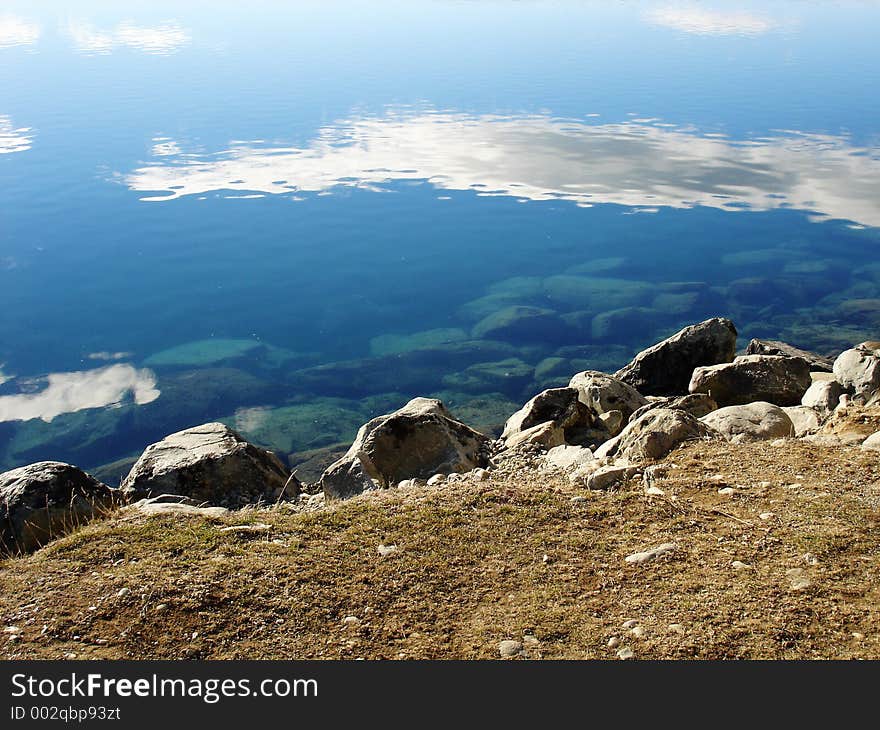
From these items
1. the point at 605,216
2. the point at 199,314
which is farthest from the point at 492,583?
the point at 605,216

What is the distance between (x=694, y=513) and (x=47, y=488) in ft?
25.3

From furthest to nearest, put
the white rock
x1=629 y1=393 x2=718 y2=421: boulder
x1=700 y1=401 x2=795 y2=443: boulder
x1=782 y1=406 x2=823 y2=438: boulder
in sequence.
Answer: x1=629 y1=393 x2=718 y2=421: boulder < x1=782 y1=406 x2=823 y2=438: boulder < x1=700 y1=401 x2=795 y2=443: boulder < the white rock

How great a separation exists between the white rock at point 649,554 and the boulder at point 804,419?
203 inches

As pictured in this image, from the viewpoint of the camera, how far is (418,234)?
71.2 metres

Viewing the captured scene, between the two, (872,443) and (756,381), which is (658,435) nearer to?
(872,443)

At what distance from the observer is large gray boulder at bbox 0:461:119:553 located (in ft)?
32.6

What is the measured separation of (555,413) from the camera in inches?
590

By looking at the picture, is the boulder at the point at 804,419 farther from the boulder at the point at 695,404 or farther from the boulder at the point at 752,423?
the boulder at the point at 695,404

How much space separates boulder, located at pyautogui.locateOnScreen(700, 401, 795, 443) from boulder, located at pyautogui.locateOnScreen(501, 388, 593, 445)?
2.89 m

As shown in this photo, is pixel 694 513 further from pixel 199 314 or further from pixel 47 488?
pixel 199 314

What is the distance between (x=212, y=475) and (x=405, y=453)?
10.00ft

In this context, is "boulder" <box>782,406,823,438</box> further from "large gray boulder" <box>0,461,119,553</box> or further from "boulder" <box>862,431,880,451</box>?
"large gray boulder" <box>0,461,119,553</box>

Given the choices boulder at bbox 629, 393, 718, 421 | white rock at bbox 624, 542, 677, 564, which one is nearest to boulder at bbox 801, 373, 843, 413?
boulder at bbox 629, 393, 718, 421

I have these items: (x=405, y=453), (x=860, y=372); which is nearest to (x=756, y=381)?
(x=860, y=372)
